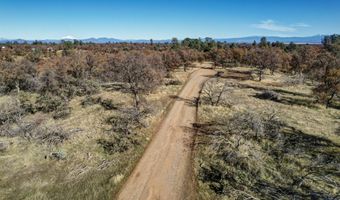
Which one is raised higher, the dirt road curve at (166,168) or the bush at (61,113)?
the bush at (61,113)

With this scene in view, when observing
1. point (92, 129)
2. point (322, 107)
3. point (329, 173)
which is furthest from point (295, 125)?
point (92, 129)

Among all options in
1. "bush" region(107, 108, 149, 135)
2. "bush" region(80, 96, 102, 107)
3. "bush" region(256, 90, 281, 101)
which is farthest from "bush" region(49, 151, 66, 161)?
"bush" region(256, 90, 281, 101)

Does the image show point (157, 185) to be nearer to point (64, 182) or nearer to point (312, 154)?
point (64, 182)

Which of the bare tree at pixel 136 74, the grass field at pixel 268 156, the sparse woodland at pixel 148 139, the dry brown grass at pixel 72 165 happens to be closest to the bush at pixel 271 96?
the sparse woodland at pixel 148 139

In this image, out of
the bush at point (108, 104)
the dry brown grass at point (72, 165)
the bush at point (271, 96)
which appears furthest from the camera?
the bush at point (271, 96)

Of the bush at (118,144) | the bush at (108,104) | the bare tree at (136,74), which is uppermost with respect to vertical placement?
the bare tree at (136,74)

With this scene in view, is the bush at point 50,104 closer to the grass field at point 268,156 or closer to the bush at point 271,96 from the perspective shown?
the grass field at point 268,156

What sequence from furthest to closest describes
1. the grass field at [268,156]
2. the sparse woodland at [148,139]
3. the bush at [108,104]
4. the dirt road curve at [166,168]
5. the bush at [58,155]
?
the bush at [108,104], the bush at [58,155], the sparse woodland at [148,139], the grass field at [268,156], the dirt road curve at [166,168]

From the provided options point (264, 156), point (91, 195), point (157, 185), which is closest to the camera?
point (91, 195)

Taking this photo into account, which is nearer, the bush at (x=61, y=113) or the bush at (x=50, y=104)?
the bush at (x=61, y=113)
